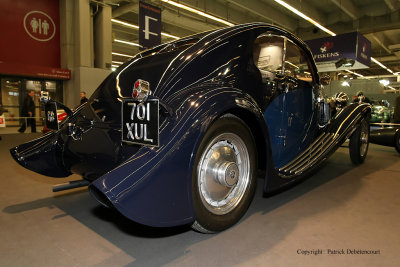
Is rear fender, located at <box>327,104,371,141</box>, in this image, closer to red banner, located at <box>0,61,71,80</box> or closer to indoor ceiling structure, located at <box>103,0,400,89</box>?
indoor ceiling structure, located at <box>103,0,400,89</box>

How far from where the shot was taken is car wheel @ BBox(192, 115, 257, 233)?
183 centimetres

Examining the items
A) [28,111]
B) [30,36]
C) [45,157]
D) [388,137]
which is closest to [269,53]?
[45,157]

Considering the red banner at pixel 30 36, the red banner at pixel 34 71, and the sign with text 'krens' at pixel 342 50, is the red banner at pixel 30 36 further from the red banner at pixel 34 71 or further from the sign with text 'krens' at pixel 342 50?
the sign with text 'krens' at pixel 342 50

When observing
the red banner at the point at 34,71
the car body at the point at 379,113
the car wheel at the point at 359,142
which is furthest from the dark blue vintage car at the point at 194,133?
the car body at the point at 379,113

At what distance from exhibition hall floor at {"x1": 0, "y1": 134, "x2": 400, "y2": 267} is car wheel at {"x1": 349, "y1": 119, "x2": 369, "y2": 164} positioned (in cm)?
127

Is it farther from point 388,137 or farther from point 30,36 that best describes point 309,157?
point 30,36

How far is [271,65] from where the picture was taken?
2.82 meters

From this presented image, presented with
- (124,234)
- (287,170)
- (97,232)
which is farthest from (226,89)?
(97,232)

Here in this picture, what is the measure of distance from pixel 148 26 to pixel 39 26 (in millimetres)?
6852

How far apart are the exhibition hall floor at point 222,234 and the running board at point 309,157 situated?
34cm

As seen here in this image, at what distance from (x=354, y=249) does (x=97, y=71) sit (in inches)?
440

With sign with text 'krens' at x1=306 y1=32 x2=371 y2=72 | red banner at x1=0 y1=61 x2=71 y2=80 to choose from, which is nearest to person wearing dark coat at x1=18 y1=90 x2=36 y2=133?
red banner at x1=0 y1=61 x2=71 y2=80

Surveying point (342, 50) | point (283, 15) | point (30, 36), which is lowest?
point (342, 50)

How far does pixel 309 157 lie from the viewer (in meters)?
2.87
